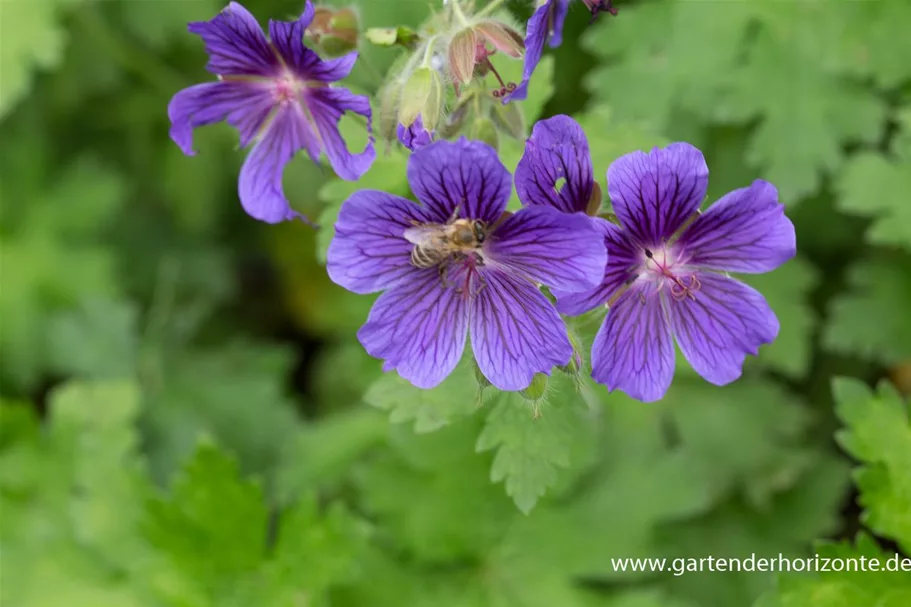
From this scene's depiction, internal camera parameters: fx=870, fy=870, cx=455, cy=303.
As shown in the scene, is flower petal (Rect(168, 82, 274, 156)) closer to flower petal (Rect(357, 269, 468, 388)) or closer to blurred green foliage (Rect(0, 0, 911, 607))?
blurred green foliage (Rect(0, 0, 911, 607))

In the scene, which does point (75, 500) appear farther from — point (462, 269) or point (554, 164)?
point (554, 164)

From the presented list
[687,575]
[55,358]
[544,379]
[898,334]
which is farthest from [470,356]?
[55,358]

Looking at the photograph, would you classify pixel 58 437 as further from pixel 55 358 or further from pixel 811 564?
pixel 811 564

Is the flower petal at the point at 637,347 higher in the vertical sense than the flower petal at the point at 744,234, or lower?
lower


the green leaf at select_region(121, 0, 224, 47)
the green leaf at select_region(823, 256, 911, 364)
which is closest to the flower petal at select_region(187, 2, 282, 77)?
the green leaf at select_region(121, 0, 224, 47)

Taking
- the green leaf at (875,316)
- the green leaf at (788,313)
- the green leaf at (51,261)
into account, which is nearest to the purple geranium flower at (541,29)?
the green leaf at (788,313)

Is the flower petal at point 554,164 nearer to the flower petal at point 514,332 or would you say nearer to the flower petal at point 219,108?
the flower petal at point 514,332

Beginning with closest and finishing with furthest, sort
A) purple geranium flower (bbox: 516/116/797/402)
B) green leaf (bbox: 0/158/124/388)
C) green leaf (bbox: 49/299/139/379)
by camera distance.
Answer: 1. purple geranium flower (bbox: 516/116/797/402)
2. green leaf (bbox: 49/299/139/379)
3. green leaf (bbox: 0/158/124/388)
